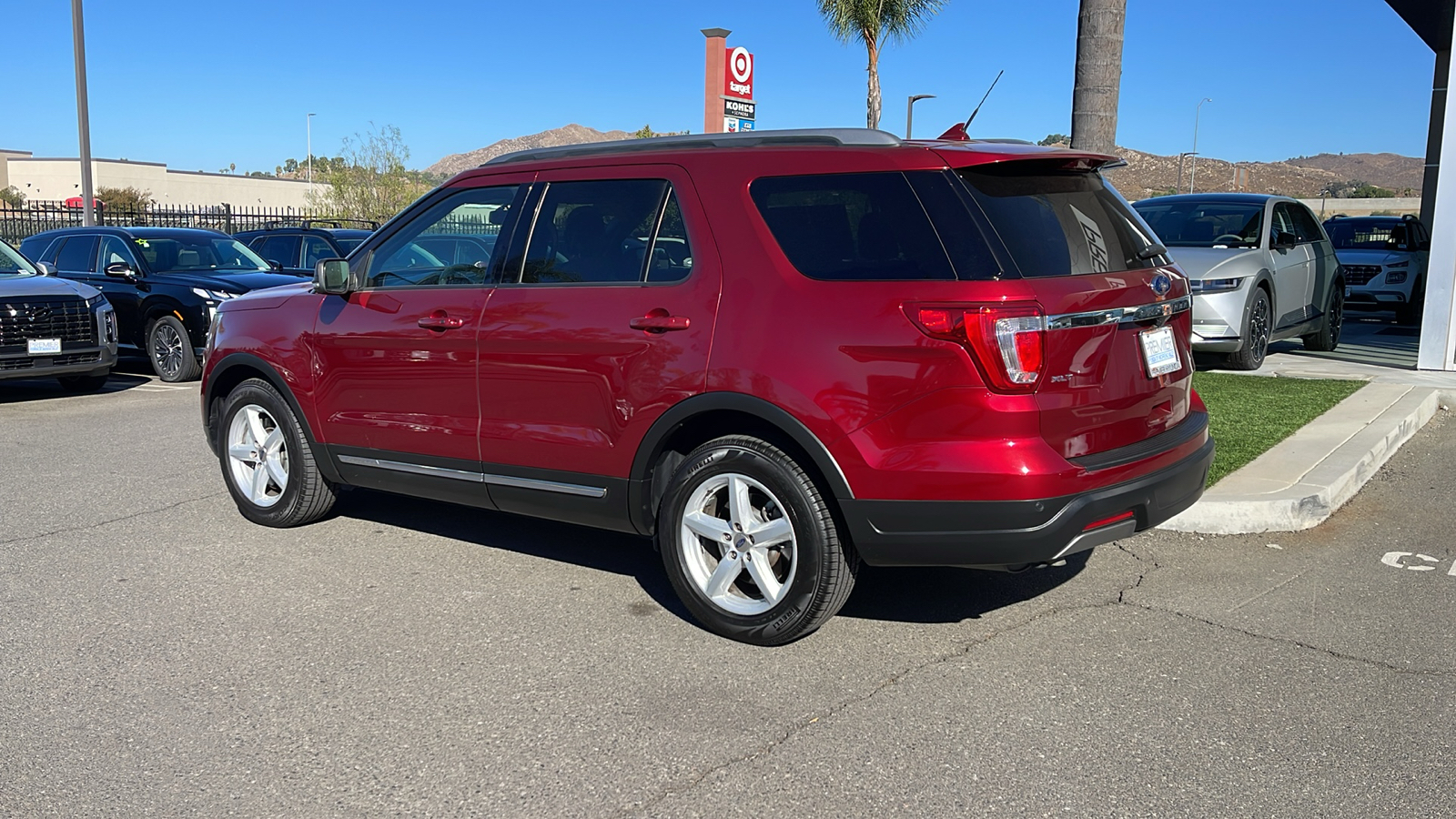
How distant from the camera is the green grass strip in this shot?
7477 mm

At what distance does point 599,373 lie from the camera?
185 inches

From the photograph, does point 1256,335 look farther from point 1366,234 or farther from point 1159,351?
point 1366,234

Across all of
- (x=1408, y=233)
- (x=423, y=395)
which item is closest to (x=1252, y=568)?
(x=423, y=395)

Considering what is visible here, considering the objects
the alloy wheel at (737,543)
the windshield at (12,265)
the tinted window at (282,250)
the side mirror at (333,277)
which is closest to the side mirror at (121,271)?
the windshield at (12,265)

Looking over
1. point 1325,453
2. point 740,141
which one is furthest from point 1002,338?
point 1325,453

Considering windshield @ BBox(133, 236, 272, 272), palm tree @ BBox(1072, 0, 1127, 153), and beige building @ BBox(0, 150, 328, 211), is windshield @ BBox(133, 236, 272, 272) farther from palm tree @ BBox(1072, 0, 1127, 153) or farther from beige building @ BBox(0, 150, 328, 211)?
beige building @ BBox(0, 150, 328, 211)

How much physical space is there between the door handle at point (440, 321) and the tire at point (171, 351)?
8102mm

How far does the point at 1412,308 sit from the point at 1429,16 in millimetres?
7484

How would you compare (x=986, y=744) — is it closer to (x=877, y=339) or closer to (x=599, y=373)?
(x=877, y=339)

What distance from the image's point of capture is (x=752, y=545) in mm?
4434

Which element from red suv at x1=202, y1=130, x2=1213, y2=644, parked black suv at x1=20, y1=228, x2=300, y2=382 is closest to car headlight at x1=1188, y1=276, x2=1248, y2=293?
red suv at x1=202, y1=130, x2=1213, y2=644

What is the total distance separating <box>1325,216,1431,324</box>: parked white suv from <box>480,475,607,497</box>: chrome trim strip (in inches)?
605

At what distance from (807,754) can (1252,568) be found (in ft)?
9.65

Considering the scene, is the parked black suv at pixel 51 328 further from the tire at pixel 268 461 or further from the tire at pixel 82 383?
the tire at pixel 268 461
